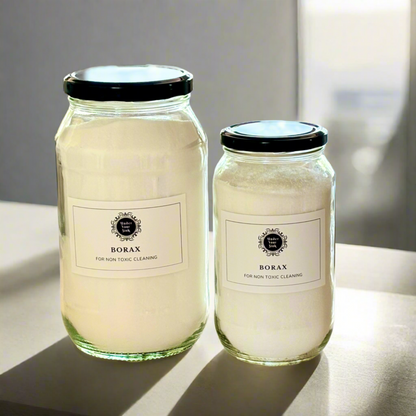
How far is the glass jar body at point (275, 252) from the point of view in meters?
0.52

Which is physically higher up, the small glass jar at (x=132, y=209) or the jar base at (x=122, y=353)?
the small glass jar at (x=132, y=209)

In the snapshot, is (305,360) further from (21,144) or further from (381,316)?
(21,144)

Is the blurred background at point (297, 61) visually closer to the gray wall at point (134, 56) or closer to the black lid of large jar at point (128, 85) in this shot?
the gray wall at point (134, 56)

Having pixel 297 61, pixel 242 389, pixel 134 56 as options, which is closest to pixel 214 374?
pixel 242 389

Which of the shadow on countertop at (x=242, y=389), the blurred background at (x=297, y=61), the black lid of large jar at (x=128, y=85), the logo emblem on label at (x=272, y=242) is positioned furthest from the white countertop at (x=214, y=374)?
the blurred background at (x=297, y=61)

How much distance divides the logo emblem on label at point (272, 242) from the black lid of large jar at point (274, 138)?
0.06m

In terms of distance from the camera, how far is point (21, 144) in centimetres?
269

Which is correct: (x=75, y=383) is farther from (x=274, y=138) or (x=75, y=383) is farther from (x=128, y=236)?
(x=274, y=138)

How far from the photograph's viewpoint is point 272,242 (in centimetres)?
52

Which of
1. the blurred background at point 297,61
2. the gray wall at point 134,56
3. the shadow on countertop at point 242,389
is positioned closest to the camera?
the shadow on countertop at point 242,389

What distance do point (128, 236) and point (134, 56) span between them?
2007mm

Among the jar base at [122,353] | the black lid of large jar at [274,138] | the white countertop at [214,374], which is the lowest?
the white countertop at [214,374]

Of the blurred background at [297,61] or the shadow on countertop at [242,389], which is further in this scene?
the blurred background at [297,61]

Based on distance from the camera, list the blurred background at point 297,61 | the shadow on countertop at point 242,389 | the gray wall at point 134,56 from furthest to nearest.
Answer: the gray wall at point 134,56 → the blurred background at point 297,61 → the shadow on countertop at point 242,389
